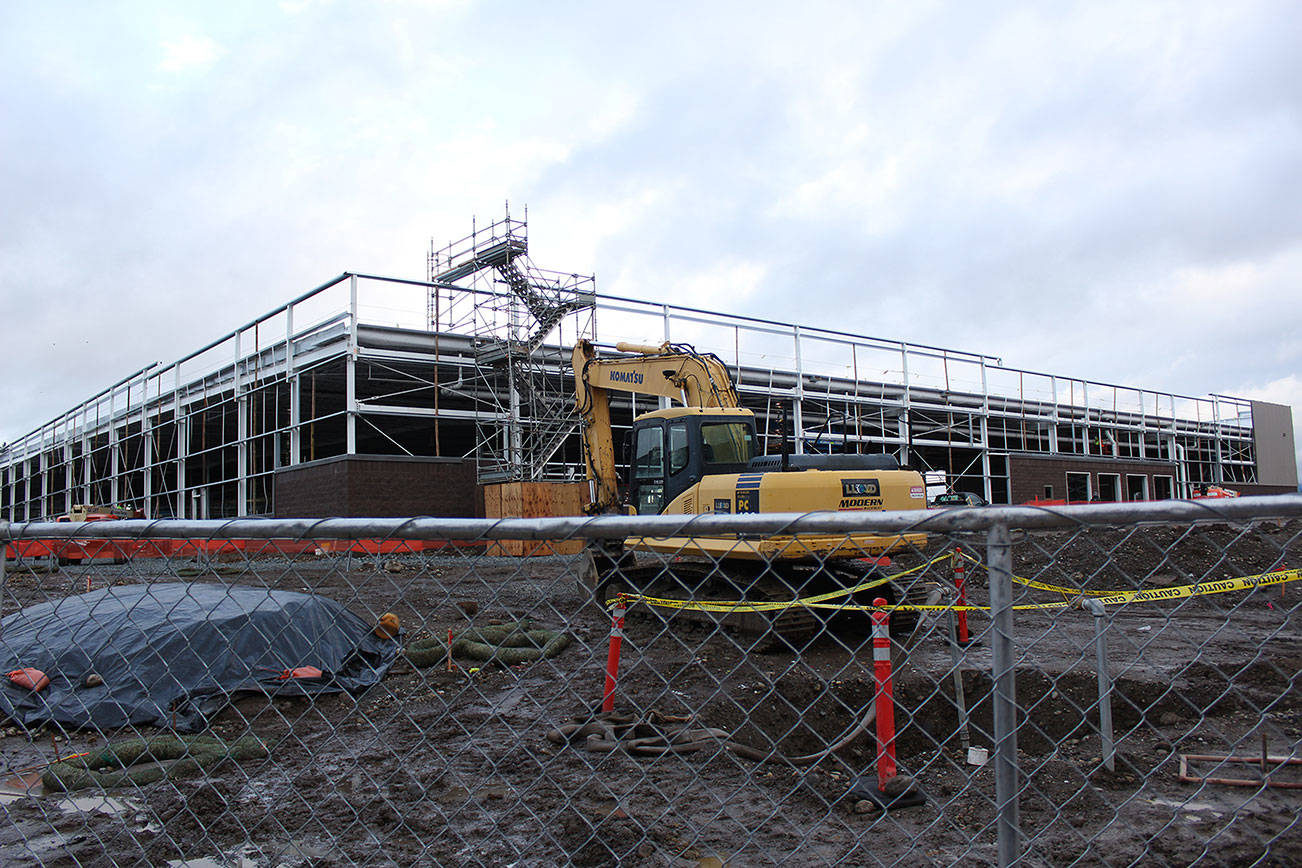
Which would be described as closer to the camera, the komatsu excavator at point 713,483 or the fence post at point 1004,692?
the fence post at point 1004,692

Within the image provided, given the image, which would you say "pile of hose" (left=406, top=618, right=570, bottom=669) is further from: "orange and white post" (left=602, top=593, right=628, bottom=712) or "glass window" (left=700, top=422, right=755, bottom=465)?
"glass window" (left=700, top=422, right=755, bottom=465)

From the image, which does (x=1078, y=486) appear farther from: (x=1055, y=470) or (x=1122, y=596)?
(x=1122, y=596)

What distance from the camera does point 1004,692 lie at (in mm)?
2051

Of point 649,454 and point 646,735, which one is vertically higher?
point 649,454

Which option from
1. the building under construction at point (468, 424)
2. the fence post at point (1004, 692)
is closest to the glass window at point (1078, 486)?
the building under construction at point (468, 424)

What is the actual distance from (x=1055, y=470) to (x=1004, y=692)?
38963 millimetres

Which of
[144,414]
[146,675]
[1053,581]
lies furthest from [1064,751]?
[144,414]

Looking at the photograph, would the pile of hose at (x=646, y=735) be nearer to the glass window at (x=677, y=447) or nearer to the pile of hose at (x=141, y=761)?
the pile of hose at (x=141, y=761)

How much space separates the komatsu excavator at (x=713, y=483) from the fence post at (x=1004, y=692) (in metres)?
5.31

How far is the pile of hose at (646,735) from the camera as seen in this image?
221 inches

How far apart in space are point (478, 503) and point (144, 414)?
17.8 meters

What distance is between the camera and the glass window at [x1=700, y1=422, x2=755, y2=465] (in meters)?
11.3

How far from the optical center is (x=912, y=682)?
25.5 feet

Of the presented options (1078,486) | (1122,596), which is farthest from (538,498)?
(1078,486)
